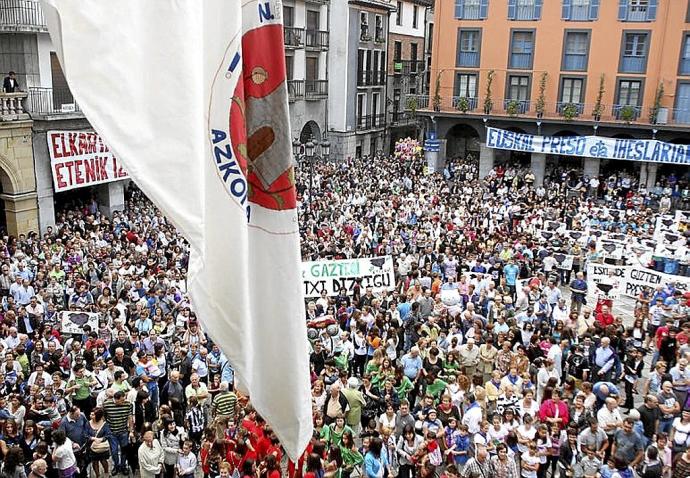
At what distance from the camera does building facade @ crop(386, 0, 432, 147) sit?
4994 cm

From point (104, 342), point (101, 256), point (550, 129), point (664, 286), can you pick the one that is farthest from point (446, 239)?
point (550, 129)

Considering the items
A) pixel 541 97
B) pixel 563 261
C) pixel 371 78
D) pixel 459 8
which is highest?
pixel 459 8

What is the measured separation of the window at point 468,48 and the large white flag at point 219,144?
1526 inches

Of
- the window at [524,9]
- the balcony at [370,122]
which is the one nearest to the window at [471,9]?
the window at [524,9]

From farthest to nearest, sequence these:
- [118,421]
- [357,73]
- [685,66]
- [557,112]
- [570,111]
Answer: [357,73] < [557,112] < [570,111] < [685,66] < [118,421]

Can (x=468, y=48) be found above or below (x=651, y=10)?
below

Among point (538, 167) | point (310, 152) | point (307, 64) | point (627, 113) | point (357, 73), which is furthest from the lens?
point (357, 73)

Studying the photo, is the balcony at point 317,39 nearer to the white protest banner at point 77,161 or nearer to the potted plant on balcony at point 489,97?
the potted plant on balcony at point 489,97

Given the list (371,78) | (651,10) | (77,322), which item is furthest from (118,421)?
(371,78)

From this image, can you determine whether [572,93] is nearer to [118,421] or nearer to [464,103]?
[464,103]

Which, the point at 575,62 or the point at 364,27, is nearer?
the point at 575,62

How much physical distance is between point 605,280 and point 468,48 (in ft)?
82.8

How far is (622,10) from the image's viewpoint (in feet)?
119

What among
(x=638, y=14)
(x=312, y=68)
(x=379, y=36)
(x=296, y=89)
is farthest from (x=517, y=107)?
(x=379, y=36)
